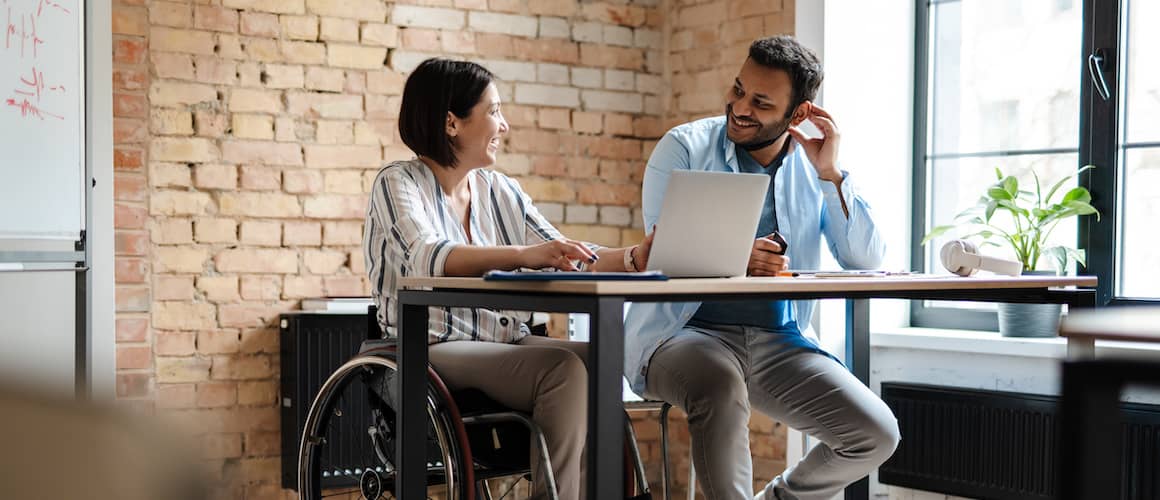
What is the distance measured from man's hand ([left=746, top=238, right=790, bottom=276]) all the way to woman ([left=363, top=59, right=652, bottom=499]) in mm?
188

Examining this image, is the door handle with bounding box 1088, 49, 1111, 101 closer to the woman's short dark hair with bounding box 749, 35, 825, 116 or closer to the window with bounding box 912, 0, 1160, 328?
the window with bounding box 912, 0, 1160, 328

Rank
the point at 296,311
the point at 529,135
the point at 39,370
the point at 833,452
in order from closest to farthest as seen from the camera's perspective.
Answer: the point at 39,370, the point at 833,452, the point at 296,311, the point at 529,135

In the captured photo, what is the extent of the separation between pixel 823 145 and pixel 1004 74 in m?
1.41

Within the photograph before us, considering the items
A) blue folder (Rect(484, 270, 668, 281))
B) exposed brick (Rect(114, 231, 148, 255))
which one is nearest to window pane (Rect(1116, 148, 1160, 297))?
blue folder (Rect(484, 270, 668, 281))

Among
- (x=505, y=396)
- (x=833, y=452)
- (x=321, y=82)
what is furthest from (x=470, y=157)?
(x=321, y=82)

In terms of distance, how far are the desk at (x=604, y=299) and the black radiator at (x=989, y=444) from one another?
738 millimetres

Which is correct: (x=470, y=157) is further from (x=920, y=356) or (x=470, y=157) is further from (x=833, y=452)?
(x=920, y=356)

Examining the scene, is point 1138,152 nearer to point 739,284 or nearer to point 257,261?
point 739,284

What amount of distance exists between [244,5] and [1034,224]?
240 cm

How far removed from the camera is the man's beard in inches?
95.8

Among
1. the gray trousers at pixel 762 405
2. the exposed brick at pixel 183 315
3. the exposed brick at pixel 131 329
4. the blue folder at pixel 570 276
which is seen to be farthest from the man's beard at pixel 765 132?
the exposed brick at pixel 131 329

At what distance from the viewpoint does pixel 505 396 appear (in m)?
2.04

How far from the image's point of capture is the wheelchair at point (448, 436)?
6.08ft

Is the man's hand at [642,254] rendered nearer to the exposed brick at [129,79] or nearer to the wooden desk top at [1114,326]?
the wooden desk top at [1114,326]
